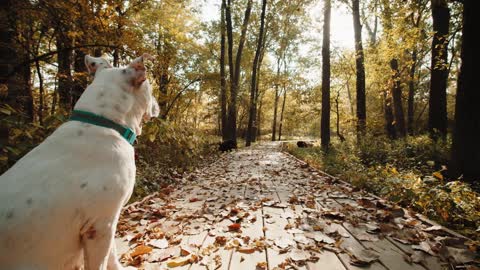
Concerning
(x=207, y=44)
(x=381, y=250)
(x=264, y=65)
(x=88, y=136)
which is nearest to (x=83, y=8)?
(x=88, y=136)

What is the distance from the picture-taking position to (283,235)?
2.74 meters

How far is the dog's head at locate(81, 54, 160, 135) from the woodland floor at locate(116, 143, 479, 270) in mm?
1339

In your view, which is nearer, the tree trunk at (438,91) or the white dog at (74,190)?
the white dog at (74,190)

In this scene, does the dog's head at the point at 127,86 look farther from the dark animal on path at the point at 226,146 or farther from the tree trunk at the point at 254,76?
the tree trunk at the point at 254,76

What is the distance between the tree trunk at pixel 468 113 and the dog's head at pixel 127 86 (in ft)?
19.3

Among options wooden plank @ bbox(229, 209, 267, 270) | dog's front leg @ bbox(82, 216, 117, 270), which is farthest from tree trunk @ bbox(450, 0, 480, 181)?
dog's front leg @ bbox(82, 216, 117, 270)

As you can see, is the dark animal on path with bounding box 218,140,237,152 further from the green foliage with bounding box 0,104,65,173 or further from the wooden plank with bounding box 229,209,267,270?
the wooden plank with bounding box 229,209,267,270

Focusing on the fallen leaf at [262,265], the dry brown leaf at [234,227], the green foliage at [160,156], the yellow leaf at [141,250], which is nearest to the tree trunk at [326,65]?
the green foliage at [160,156]

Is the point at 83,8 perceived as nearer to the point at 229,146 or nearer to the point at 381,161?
the point at 381,161

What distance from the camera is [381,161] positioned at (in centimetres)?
845

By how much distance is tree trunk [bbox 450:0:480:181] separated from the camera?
4.65 metres

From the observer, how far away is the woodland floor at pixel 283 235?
7.16 ft

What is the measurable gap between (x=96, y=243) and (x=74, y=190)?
0.35 metres

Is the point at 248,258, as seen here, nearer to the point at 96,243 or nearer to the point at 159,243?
the point at 159,243
